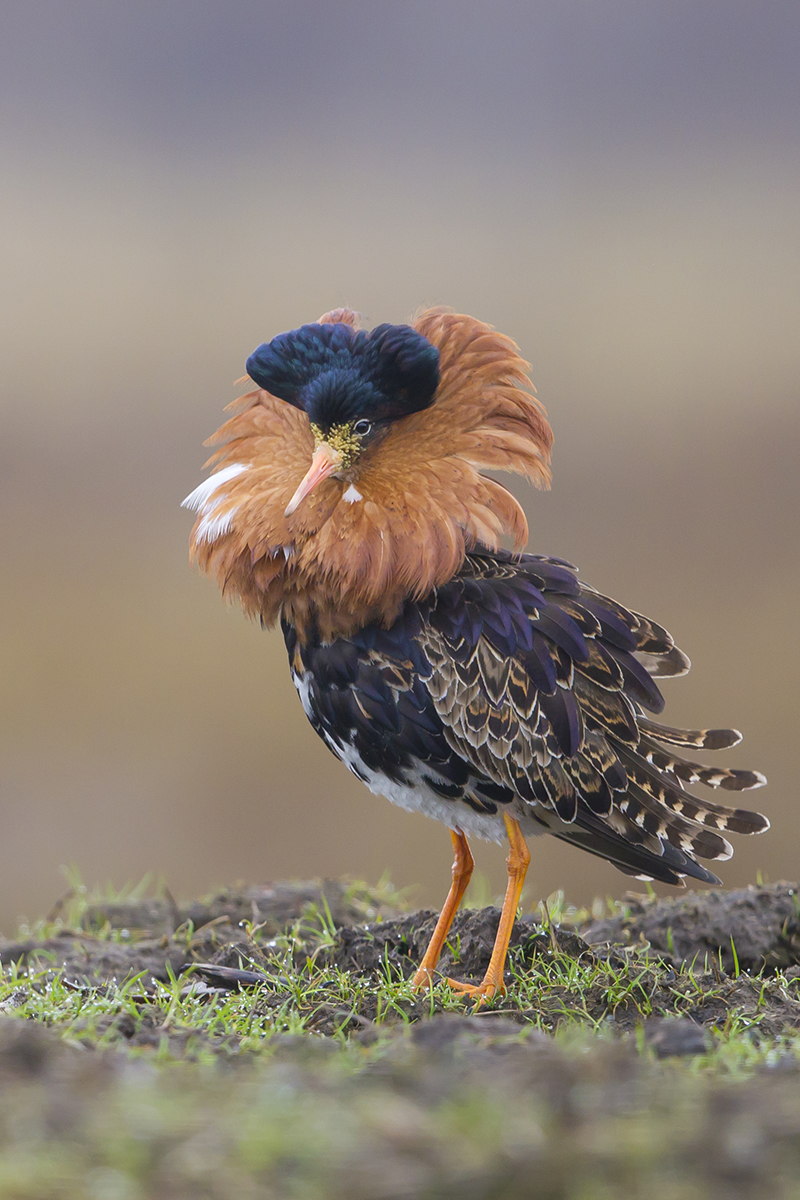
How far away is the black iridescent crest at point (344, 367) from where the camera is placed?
3.79 m

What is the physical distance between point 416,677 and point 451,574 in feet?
1.25

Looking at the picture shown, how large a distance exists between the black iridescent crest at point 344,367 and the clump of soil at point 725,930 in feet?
7.59

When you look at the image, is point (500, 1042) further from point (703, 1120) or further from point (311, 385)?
point (311, 385)

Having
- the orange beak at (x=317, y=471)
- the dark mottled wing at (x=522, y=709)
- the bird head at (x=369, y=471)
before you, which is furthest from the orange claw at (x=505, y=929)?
the orange beak at (x=317, y=471)

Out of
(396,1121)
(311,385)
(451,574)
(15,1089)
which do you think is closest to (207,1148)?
(396,1121)

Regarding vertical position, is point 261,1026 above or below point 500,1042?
Result: below

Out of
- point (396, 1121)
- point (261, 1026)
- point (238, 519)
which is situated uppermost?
point (238, 519)

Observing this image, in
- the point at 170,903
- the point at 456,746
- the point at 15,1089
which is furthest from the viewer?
the point at 170,903

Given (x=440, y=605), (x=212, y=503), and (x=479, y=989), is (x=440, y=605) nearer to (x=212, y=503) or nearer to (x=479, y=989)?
(x=212, y=503)

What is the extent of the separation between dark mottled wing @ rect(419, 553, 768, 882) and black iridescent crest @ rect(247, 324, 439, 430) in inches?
27.0

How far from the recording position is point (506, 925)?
390cm

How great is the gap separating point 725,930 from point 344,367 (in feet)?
9.00

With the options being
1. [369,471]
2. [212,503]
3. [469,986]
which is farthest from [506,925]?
[212,503]

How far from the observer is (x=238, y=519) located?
154 inches
